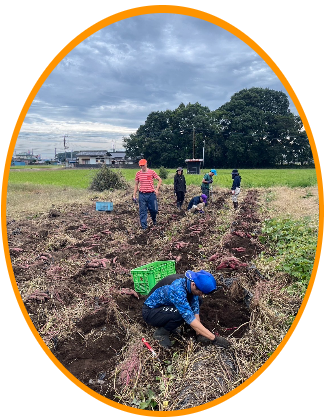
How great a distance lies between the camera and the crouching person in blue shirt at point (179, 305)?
9.32 feet

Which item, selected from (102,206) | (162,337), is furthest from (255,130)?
(102,206)

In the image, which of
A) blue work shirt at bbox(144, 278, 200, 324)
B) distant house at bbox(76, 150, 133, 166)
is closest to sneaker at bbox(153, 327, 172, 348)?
blue work shirt at bbox(144, 278, 200, 324)

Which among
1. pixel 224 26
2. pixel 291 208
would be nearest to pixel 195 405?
pixel 224 26

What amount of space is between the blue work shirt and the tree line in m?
2.79

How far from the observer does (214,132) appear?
627 centimetres

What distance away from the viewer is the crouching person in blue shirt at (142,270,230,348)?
9.32 feet

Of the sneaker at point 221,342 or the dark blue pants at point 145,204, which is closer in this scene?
the sneaker at point 221,342

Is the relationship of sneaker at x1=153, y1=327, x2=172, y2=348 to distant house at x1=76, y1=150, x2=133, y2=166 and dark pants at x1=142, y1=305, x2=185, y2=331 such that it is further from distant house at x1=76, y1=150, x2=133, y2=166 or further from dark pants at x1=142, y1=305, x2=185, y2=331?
distant house at x1=76, y1=150, x2=133, y2=166

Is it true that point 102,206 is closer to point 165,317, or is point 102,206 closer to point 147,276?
point 147,276

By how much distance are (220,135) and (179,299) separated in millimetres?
4195

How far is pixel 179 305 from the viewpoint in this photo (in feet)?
9.52

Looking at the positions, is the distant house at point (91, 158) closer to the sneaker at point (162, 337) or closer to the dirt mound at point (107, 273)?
the dirt mound at point (107, 273)

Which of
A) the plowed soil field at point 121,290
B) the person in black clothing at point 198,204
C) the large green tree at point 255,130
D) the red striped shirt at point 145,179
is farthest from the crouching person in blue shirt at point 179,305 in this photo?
the person in black clothing at point 198,204

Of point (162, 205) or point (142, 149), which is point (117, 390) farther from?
point (162, 205)
